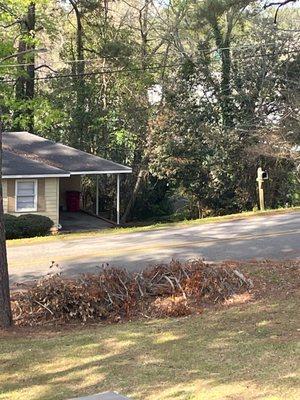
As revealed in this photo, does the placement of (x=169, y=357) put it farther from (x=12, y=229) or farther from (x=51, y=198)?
(x=51, y=198)

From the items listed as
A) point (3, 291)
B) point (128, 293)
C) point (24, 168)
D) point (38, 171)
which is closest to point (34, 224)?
point (38, 171)

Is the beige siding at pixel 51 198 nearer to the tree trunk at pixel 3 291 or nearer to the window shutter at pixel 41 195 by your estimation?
the window shutter at pixel 41 195

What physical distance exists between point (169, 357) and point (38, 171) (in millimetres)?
18194

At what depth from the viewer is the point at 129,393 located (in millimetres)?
4824

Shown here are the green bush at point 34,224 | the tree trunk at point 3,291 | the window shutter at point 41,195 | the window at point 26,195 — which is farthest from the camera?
the window shutter at point 41,195

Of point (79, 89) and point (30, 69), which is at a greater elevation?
point (30, 69)

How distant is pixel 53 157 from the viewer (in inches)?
1036

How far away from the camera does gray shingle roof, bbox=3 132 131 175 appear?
25.1m

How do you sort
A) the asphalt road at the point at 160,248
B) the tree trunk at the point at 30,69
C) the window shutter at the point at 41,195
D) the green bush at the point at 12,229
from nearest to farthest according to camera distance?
the asphalt road at the point at 160,248 → the green bush at the point at 12,229 → the window shutter at the point at 41,195 → the tree trunk at the point at 30,69

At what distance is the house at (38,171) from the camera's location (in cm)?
2309

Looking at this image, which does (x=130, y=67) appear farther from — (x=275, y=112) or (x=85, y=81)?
(x=275, y=112)

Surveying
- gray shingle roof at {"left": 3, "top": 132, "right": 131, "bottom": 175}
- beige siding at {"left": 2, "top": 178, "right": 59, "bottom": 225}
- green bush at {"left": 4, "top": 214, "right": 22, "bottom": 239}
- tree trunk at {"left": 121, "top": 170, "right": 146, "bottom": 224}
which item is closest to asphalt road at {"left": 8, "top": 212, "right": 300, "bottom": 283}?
green bush at {"left": 4, "top": 214, "right": 22, "bottom": 239}

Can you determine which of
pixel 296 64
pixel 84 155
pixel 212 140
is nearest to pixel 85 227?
pixel 84 155

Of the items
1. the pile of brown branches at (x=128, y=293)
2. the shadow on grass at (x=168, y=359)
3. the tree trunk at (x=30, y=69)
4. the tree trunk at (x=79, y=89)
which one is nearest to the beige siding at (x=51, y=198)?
the tree trunk at (x=30, y=69)
